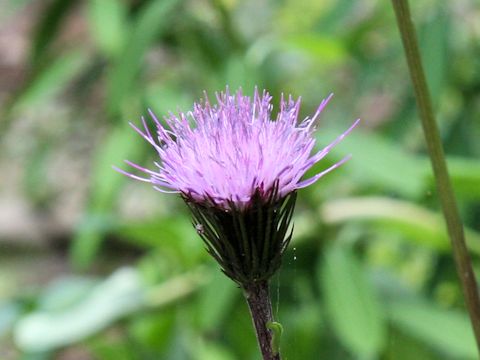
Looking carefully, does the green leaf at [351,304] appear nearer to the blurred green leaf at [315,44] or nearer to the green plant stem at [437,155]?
the blurred green leaf at [315,44]

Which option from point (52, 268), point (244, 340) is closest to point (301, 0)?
point (244, 340)

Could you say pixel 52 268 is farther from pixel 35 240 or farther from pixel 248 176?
pixel 248 176

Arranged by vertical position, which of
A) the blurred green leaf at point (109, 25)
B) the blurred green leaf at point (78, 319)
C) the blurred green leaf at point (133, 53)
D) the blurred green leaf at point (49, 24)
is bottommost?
the blurred green leaf at point (78, 319)

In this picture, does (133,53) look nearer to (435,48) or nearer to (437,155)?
(435,48)

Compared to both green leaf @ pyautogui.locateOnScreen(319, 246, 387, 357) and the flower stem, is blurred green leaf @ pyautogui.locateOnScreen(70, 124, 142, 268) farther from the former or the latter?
the flower stem

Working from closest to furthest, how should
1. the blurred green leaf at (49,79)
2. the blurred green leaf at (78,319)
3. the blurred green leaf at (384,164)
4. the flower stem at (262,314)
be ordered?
the flower stem at (262,314), the blurred green leaf at (384,164), the blurred green leaf at (78,319), the blurred green leaf at (49,79)

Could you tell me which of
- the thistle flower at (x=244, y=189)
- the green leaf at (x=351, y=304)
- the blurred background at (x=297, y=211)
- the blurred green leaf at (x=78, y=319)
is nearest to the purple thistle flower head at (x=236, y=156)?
the thistle flower at (x=244, y=189)

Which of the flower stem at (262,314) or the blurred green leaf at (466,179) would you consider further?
the blurred green leaf at (466,179)
